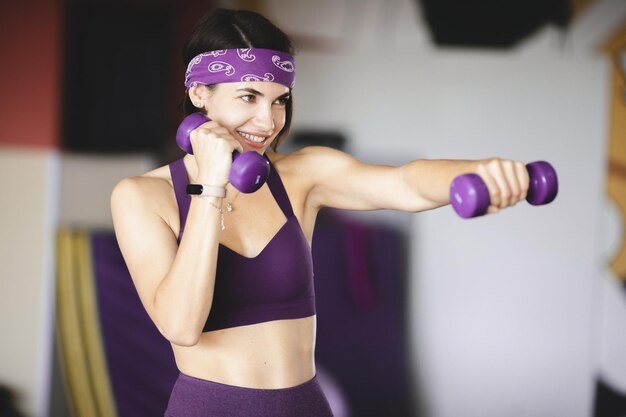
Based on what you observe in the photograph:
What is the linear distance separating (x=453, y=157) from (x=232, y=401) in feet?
9.72

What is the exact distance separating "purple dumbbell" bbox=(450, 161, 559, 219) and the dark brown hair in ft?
1.98

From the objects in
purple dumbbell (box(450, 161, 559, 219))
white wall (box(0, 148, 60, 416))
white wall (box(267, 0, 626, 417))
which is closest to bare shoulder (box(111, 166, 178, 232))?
purple dumbbell (box(450, 161, 559, 219))

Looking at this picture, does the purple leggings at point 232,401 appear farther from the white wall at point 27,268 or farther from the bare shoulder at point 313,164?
the white wall at point 27,268

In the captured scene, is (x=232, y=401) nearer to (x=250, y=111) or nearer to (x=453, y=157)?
(x=250, y=111)

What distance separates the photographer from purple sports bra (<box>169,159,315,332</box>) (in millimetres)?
1328

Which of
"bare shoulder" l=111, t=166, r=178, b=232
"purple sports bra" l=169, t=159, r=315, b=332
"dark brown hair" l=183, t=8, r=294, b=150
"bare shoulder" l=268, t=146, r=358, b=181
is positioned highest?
"dark brown hair" l=183, t=8, r=294, b=150

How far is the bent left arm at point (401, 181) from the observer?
1058 mm

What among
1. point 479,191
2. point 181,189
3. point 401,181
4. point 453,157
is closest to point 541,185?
point 479,191

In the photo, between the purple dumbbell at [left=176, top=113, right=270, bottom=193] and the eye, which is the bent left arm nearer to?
the eye

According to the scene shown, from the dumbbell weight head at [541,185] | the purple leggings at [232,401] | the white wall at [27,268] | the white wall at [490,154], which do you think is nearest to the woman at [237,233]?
the purple leggings at [232,401]

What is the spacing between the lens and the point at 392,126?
406 centimetres

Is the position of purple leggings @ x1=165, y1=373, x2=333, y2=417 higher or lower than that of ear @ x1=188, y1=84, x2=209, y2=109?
lower

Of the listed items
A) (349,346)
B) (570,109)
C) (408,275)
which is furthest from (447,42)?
(349,346)

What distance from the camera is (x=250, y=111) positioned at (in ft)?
4.51
